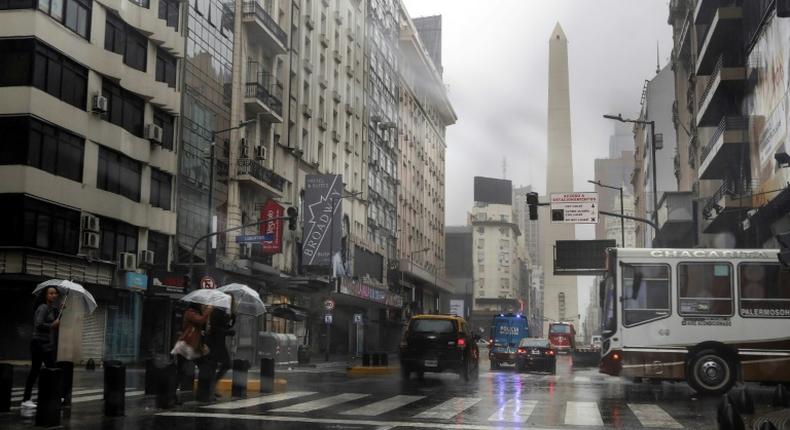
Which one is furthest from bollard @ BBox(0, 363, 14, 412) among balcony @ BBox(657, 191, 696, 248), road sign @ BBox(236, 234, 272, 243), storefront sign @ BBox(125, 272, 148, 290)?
balcony @ BBox(657, 191, 696, 248)

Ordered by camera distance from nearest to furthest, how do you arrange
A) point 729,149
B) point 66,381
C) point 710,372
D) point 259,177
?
point 66,381, point 710,372, point 729,149, point 259,177

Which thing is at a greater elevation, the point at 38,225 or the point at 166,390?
the point at 38,225

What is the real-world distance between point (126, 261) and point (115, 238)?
1.02m

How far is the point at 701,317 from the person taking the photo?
17875mm

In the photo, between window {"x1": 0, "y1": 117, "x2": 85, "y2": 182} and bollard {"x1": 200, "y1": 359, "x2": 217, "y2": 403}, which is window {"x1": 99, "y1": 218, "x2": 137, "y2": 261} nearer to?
window {"x1": 0, "y1": 117, "x2": 85, "y2": 182}

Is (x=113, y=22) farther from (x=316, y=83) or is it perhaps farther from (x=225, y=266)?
(x=316, y=83)

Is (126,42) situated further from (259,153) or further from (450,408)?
(450,408)

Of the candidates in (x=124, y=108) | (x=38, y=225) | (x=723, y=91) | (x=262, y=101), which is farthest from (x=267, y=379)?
(x=262, y=101)

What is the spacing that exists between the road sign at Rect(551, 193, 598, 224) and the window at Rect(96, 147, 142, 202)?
1686cm

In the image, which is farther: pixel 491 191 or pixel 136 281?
pixel 491 191

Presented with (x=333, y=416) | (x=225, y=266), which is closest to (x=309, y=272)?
(x=225, y=266)

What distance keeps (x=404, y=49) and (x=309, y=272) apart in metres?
39.1

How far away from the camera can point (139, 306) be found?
33.4 meters

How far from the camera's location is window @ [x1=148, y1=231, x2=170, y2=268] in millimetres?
34031
